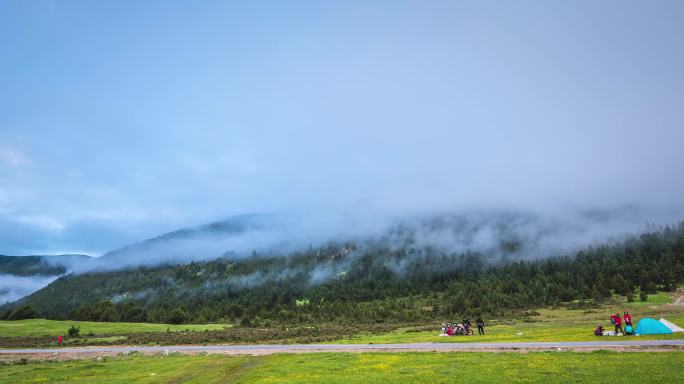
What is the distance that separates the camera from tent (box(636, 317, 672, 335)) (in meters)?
40.8

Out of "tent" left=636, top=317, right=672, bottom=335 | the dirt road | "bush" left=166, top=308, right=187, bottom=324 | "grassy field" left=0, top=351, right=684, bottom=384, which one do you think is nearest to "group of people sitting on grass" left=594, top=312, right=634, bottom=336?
"tent" left=636, top=317, right=672, bottom=335

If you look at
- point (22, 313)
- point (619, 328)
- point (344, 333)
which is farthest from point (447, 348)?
point (22, 313)

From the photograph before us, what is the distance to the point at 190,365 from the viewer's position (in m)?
37.9

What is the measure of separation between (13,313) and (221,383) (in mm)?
120113

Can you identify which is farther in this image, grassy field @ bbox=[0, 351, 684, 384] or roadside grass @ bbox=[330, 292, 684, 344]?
roadside grass @ bbox=[330, 292, 684, 344]

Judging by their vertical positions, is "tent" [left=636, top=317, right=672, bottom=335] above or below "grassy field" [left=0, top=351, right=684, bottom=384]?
below

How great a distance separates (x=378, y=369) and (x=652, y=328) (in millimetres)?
31387

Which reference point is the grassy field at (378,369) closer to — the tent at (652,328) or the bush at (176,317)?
the tent at (652,328)

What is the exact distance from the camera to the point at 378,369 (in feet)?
98.3

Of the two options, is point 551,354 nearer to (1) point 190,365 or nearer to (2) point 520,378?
(2) point 520,378

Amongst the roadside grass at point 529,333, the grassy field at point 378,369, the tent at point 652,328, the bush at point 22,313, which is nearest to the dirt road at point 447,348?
the grassy field at point 378,369

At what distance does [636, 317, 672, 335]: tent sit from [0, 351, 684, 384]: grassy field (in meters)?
14.8

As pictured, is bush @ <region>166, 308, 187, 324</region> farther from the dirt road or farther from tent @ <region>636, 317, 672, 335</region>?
tent @ <region>636, 317, 672, 335</region>

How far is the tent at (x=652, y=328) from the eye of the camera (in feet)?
134
